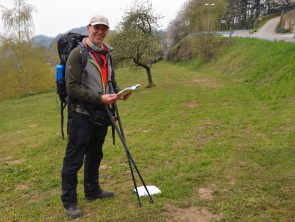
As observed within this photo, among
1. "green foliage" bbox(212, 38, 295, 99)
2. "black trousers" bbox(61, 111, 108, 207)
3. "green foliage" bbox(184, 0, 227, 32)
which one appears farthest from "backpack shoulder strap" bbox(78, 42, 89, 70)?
"green foliage" bbox(184, 0, 227, 32)

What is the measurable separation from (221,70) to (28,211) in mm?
31936

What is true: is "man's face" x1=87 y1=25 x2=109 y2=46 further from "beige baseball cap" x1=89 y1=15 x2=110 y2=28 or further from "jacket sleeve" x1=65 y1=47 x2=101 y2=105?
"jacket sleeve" x1=65 y1=47 x2=101 y2=105

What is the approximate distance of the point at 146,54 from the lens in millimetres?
29719

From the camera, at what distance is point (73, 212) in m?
5.11

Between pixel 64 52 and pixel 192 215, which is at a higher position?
pixel 64 52

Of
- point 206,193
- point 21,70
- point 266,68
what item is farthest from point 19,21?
point 206,193

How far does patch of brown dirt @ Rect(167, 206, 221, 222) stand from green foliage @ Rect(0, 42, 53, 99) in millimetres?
39960

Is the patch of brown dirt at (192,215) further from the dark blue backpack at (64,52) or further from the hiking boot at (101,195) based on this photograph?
the dark blue backpack at (64,52)

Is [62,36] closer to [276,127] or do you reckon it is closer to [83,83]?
[83,83]

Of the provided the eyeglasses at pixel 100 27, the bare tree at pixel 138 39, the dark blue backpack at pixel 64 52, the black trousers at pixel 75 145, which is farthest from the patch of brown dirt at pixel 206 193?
the bare tree at pixel 138 39

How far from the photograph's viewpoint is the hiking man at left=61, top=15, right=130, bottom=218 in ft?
15.8

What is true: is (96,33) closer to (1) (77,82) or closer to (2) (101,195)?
(1) (77,82)

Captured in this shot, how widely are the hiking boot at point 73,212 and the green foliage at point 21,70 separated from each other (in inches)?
1546

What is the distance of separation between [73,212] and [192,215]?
69.6 inches
